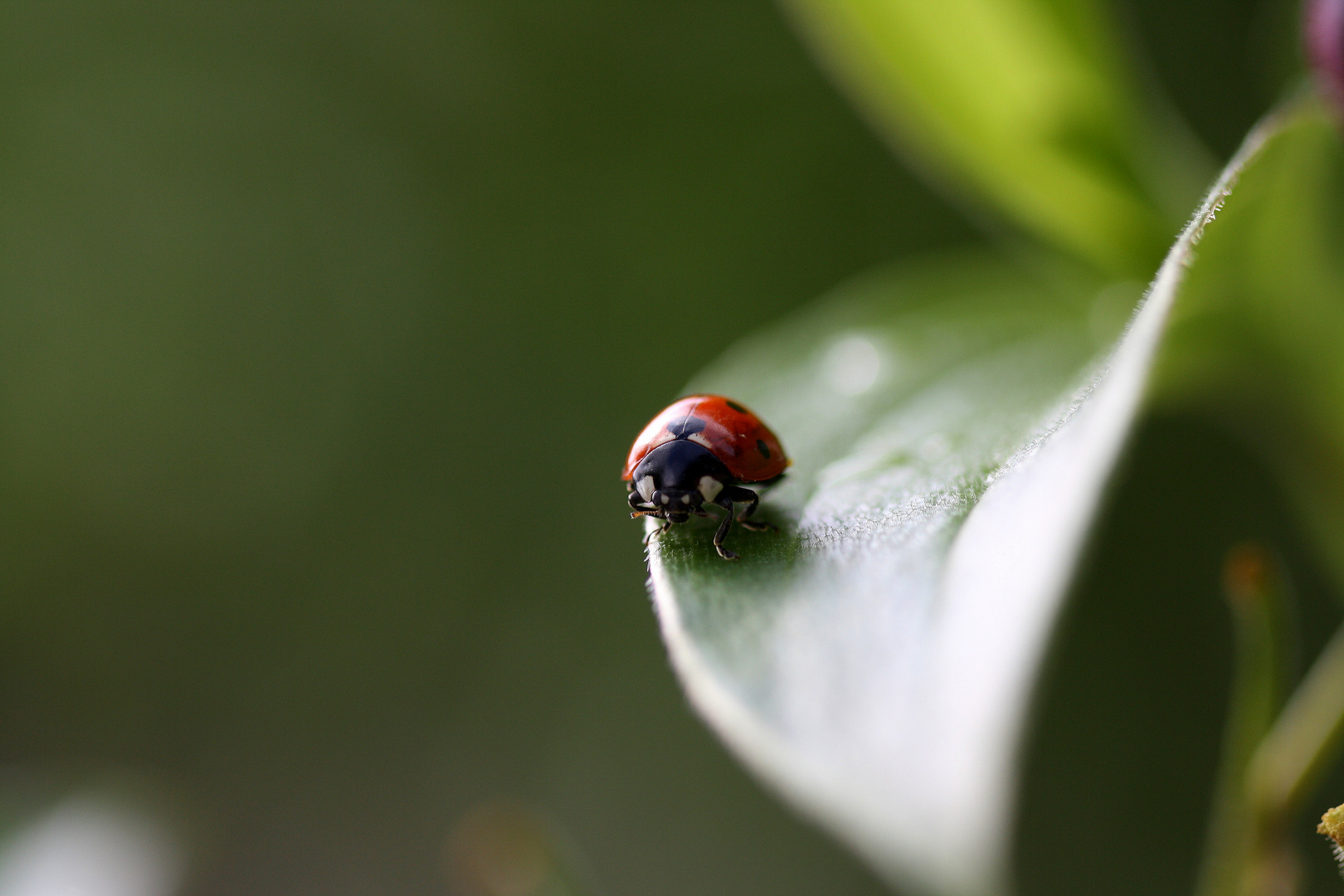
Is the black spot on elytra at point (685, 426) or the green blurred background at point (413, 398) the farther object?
the green blurred background at point (413, 398)

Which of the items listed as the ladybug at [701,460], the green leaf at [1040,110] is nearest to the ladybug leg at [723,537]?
the ladybug at [701,460]

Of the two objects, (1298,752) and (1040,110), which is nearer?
(1298,752)

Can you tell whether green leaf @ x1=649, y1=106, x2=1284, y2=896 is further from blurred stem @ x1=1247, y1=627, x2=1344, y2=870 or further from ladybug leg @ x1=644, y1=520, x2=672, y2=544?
blurred stem @ x1=1247, y1=627, x2=1344, y2=870

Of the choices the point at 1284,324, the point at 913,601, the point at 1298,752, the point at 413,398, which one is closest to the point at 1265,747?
the point at 1298,752

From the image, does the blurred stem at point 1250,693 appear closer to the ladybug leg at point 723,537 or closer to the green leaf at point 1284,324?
the green leaf at point 1284,324

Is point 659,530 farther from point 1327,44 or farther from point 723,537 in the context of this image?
point 1327,44

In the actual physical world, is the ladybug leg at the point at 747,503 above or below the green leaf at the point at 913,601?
below

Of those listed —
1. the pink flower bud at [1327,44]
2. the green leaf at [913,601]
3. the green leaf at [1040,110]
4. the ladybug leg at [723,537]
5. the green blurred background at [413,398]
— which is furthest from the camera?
the green blurred background at [413,398]

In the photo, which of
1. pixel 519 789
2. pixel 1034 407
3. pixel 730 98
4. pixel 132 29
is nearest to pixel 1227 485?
pixel 730 98
